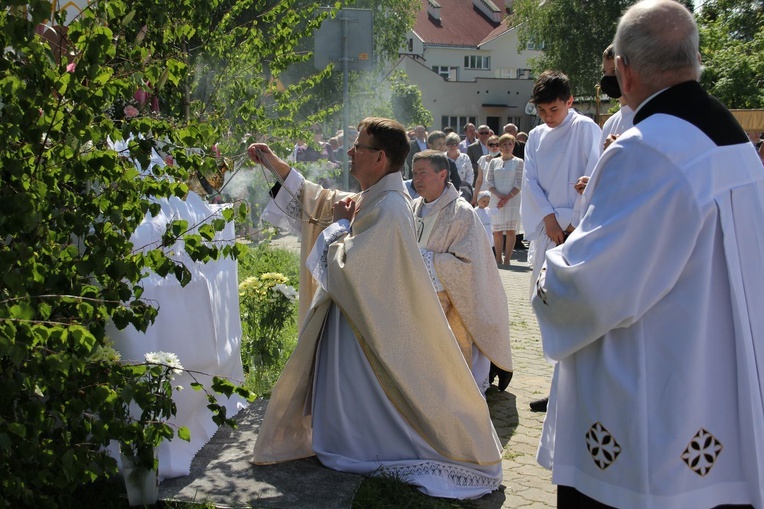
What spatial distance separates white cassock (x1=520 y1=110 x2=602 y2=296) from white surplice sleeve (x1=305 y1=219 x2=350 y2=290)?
1.84 metres

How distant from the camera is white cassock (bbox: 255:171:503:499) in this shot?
4539mm

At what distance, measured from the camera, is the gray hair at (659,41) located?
265cm

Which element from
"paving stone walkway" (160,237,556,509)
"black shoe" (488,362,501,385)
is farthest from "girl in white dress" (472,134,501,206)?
"paving stone walkway" (160,237,556,509)

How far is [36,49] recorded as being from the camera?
2.51 meters

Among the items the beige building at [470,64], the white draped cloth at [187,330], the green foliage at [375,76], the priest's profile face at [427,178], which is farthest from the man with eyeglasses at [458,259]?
the beige building at [470,64]

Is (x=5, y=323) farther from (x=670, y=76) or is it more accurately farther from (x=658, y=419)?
(x=670, y=76)

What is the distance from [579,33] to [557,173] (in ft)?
133

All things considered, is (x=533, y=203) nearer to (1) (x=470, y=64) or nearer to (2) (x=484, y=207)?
(2) (x=484, y=207)

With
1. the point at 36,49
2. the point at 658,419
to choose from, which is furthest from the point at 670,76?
the point at 36,49

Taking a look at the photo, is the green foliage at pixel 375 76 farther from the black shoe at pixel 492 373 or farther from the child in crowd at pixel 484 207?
the black shoe at pixel 492 373

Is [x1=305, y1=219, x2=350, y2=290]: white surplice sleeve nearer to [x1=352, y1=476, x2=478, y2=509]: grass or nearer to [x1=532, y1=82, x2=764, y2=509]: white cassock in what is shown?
[x1=352, y1=476, x2=478, y2=509]: grass

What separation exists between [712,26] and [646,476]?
29780mm

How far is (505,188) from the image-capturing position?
1398cm

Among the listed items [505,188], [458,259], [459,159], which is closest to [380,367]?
[458,259]
